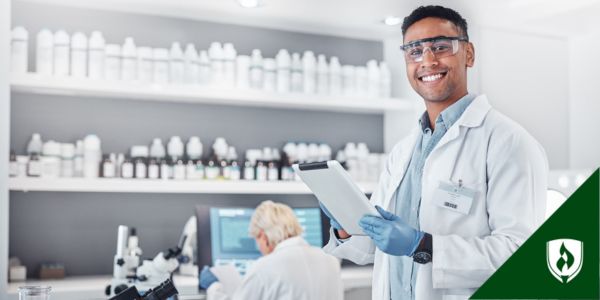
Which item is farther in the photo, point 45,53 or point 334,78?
point 334,78

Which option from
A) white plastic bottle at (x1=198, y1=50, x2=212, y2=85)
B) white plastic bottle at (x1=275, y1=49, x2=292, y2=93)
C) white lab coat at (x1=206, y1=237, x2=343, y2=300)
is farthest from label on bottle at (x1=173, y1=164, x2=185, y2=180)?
white lab coat at (x1=206, y1=237, x2=343, y2=300)

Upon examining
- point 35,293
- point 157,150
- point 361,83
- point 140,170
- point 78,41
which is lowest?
point 35,293

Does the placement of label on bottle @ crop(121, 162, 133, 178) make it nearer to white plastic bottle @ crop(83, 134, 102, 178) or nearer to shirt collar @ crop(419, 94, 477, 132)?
white plastic bottle @ crop(83, 134, 102, 178)

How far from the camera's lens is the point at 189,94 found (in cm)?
363

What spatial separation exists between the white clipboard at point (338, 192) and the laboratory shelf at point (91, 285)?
1762 millimetres

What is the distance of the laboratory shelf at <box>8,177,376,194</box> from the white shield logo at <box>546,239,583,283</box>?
2.93 m

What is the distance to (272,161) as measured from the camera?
3951mm

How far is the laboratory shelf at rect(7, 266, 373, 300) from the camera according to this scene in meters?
3.23

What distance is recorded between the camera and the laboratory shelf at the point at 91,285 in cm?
323

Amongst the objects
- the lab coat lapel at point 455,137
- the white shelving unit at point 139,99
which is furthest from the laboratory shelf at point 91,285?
the lab coat lapel at point 455,137

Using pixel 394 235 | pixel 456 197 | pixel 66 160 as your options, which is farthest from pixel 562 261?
pixel 66 160

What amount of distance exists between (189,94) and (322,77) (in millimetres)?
832

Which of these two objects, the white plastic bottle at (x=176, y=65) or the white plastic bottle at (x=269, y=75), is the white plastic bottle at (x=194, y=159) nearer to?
the white plastic bottle at (x=176, y=65)

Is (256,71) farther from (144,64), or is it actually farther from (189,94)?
(144,64)
